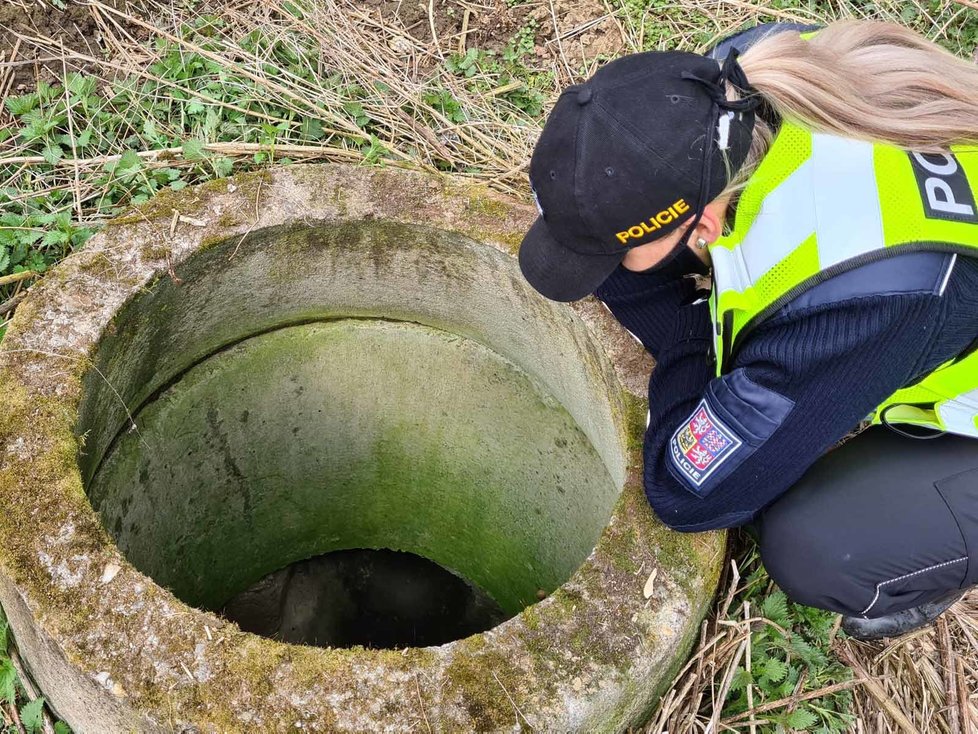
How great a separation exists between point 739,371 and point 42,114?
2315 millimetres

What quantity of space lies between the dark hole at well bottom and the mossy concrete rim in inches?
65.1

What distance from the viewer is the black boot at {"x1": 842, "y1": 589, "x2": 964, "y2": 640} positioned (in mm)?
2092

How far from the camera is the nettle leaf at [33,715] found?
180cm

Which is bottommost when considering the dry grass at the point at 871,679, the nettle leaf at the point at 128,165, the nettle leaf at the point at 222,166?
the dry grass at the point at 871,679

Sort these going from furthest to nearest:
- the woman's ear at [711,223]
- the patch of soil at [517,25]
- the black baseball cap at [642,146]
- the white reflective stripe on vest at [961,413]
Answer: the patch of soil at [517,25]
the white reflective stripe on vest at [961,413]
the woman's ear at [711,223]
the black baseball cap at [642,146]

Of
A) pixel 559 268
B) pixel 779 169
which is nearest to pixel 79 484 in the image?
pixel 559 268

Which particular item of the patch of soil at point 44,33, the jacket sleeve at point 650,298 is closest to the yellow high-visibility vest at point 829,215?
the jacket sleeve at point 650,298

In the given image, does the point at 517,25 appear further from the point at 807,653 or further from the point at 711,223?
the point at 807,653

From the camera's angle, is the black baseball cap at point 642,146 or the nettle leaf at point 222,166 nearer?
the black baseball cap at point 642,146

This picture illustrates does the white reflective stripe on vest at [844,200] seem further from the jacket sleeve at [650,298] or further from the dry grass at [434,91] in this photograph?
the dry grass at [434,91]

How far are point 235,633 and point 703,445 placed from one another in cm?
94

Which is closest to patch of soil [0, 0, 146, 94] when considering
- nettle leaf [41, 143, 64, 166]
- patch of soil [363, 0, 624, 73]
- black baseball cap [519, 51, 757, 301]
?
nettle leaf [41, 143, 64, 166]

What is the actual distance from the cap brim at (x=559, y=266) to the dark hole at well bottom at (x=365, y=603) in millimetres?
2023

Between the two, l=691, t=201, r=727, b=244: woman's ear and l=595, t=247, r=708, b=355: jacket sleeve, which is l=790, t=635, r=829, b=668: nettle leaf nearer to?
l=595, t=247, r=708, b=355: jacket sleeve
